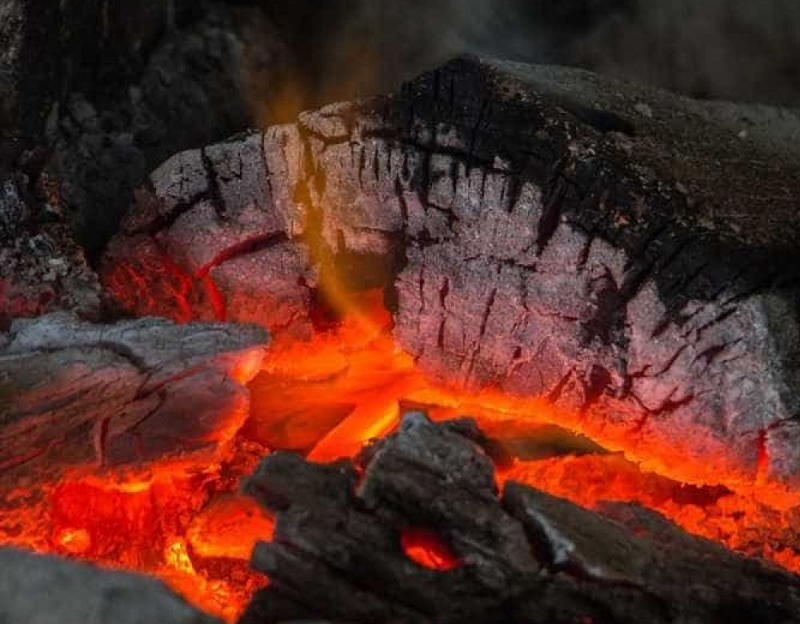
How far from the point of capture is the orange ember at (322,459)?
2729 millimetres

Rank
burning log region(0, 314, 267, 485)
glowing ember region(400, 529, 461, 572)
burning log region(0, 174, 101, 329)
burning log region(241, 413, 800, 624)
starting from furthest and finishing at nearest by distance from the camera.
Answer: burning log region(0, 174, 101, 329), burning log region(0, 314, 267, 485), glowing ember region(400, 529, 461, 572), burning log region(241, 413, 800, 624)

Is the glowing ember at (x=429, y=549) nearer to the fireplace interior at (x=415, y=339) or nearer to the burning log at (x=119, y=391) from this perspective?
the fireplace interior at (x=415, y=339)

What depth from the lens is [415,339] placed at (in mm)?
3148

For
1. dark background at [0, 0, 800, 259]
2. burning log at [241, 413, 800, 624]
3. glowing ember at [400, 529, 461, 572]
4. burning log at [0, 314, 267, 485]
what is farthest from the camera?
dark background at [0, 0, 800, 259]

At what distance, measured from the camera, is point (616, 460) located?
2.98 metres

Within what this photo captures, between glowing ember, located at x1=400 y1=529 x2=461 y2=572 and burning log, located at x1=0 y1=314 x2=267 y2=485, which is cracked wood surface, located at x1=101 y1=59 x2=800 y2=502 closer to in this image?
burning log, located at x1=0 y1=314 x2=267 y2=485

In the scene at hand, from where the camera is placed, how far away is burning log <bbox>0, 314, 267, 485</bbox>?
104 inches

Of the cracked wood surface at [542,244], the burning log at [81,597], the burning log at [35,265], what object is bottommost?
the burning log at [81,597]

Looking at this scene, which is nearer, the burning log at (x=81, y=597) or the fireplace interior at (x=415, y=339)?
the burning log at (x=81, y=597)

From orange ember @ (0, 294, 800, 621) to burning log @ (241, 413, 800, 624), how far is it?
17.8 inches

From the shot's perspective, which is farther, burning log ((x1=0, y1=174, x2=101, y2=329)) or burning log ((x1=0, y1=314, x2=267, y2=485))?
burning log ((x1=0, y1=174, x2=101, y2=329))

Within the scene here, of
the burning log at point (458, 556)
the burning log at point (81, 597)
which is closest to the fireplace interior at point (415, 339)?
the burning log at point (458, 556)

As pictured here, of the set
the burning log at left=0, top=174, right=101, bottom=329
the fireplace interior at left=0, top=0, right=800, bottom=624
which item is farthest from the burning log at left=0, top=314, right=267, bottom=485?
the burning log at left=0, top=174, right=101, bottom=329

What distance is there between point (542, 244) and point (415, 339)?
54 centimetres
